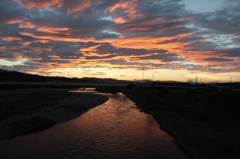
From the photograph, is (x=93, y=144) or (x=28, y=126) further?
(x=28, y=126)

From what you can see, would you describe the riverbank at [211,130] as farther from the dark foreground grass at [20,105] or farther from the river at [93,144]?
the dark foreground grass at [20,105]

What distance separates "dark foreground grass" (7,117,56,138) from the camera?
18.2 meters

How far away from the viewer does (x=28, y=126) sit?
1994 cm

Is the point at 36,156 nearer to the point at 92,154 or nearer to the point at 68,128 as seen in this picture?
the point at 92,154

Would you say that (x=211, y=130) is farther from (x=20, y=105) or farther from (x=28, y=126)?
(x=20, y=105)

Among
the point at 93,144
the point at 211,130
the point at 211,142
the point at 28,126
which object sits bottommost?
the point at 93,144

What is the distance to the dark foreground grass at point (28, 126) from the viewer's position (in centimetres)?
1818

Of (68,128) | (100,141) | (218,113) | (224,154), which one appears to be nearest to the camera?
(224,154)

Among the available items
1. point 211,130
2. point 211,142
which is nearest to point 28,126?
point 211,142

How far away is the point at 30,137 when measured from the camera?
57.2 ft

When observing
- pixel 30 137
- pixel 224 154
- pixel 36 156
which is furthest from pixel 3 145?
pixel 224 154

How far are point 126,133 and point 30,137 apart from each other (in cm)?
1012

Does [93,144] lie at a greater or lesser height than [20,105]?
lesser

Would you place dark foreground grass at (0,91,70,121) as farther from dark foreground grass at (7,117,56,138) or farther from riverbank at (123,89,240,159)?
riverbank at (123,89,240,159)
